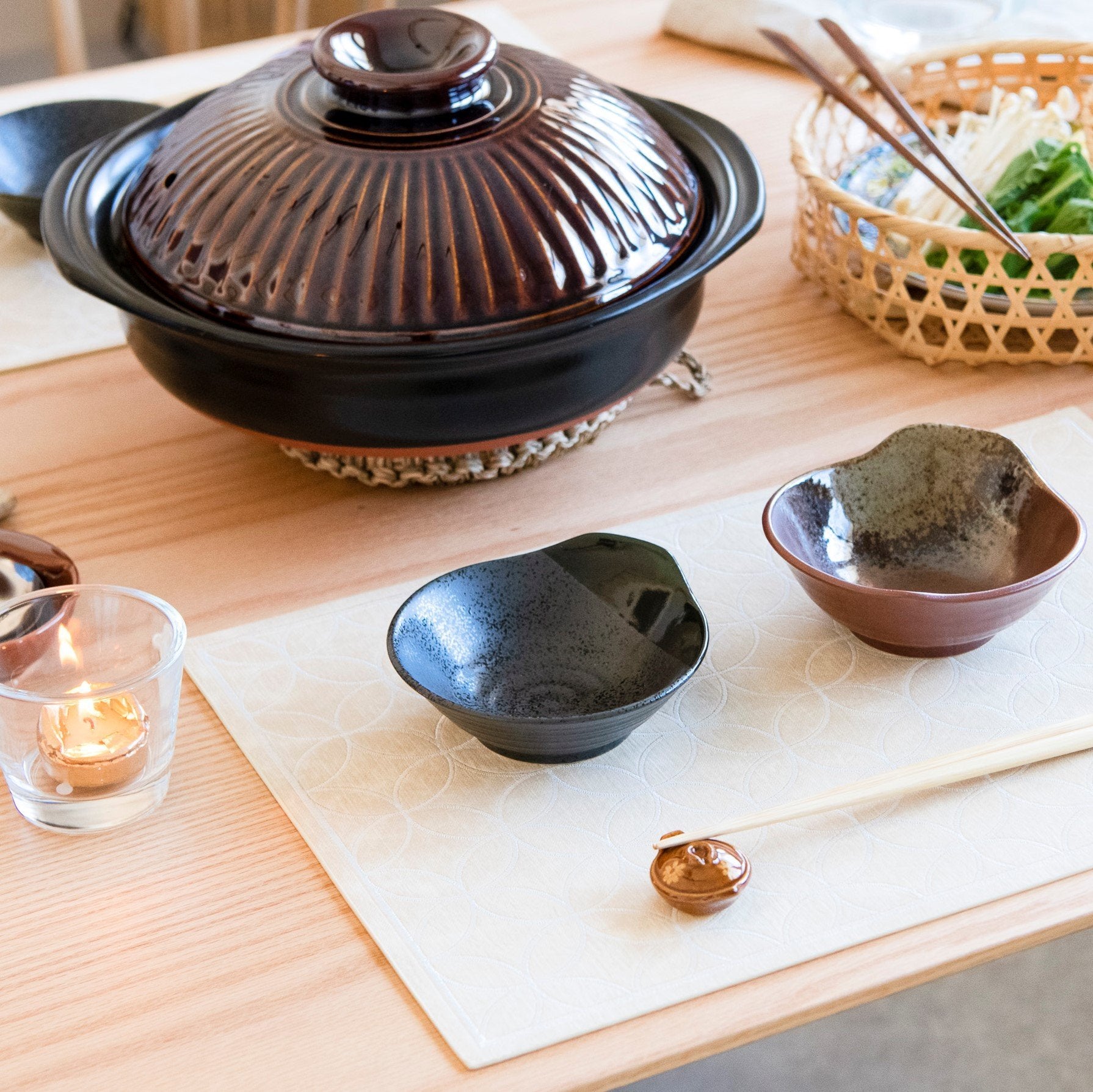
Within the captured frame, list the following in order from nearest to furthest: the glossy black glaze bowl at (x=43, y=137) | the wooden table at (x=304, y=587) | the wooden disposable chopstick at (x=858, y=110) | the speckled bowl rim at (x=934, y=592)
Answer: the wooden table at (x=304, y=587) < the speckled bowl rim at (x=934, y=592) < the wooden disposable chopstick at (x=858, y=110) < the glossy black glaze bowl at (x=43, y=137)

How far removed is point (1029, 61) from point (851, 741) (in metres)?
0.72

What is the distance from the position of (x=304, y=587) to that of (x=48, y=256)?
0.46 meters

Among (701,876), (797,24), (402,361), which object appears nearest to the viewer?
(701,876)

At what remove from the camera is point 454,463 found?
76 centimetres

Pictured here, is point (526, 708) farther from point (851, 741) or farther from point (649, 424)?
point (649, 424)

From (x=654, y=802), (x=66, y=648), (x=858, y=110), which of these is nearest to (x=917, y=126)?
(x=858, y=110)

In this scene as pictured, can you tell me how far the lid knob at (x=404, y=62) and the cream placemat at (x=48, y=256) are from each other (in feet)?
1.04

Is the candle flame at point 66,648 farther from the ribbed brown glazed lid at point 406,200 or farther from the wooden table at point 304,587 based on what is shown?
the ribbed brown glazed lid at point 406,200

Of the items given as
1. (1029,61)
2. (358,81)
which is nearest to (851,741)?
(358,81)

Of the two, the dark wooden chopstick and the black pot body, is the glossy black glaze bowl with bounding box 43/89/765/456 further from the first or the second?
A: the dark wooden chopstick

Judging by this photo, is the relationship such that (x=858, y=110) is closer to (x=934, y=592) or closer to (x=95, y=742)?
(x=934, y=592)

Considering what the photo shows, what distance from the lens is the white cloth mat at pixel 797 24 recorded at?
3.95ft

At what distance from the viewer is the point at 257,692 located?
65cm

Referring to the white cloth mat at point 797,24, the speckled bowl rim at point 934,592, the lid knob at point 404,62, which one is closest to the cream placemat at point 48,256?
the white cloth mat at point 797,24
